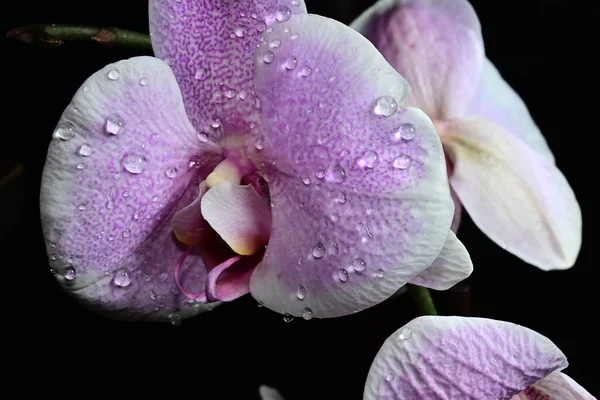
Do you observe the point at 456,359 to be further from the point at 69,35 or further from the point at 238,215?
the point at 69,35

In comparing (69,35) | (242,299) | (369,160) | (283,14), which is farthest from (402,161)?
(242,299)

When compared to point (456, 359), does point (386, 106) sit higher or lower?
higher

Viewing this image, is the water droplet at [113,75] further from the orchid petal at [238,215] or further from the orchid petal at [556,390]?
the orchid petal at [556,390]

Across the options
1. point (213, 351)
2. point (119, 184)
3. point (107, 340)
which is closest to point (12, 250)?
point (107, 340)

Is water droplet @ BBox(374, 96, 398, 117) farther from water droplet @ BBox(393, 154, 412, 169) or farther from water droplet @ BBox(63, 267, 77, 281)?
water droplet @ BBox(63, 267, 77, 281)

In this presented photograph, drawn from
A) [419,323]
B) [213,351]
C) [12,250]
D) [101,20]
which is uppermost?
[419,323]

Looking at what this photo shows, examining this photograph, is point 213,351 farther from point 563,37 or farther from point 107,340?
point 563,37

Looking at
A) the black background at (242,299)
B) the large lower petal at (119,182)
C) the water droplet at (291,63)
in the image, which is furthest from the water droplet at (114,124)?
the black background at (242,299)
